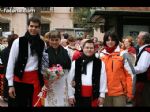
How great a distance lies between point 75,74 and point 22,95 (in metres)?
0.95

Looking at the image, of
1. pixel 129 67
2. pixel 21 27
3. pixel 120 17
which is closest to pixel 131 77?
pixel 129 67

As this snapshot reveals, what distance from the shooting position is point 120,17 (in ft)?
54.4

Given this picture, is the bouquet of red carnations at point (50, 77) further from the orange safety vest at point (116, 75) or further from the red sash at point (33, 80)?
the orange safety vest at point (116, 75)

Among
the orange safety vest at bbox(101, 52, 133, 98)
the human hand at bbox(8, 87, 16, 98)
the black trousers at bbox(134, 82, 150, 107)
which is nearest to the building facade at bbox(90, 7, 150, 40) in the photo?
the black trousers at bbox(134, 82, 150, 107)

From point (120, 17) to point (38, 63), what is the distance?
378 inches

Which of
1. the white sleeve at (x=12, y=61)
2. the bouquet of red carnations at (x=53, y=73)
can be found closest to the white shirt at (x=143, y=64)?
the bouquet of red carnations at (x=53, y=73)

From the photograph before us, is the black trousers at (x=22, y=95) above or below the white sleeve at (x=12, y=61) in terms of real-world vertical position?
below

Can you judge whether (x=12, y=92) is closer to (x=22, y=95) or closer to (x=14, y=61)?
(x=22, y=95)

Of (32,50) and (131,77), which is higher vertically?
(32,50)

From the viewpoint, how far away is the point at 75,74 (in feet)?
25.3

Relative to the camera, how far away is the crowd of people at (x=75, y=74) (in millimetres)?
7180

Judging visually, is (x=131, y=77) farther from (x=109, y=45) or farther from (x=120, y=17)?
(x=120, y=17)

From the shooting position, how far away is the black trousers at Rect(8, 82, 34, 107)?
23.6 feet

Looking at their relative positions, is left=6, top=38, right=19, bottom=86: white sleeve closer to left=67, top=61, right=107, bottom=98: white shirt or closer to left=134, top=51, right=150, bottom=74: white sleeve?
left=67, top=61, right=107, bottom=98: white shirt
